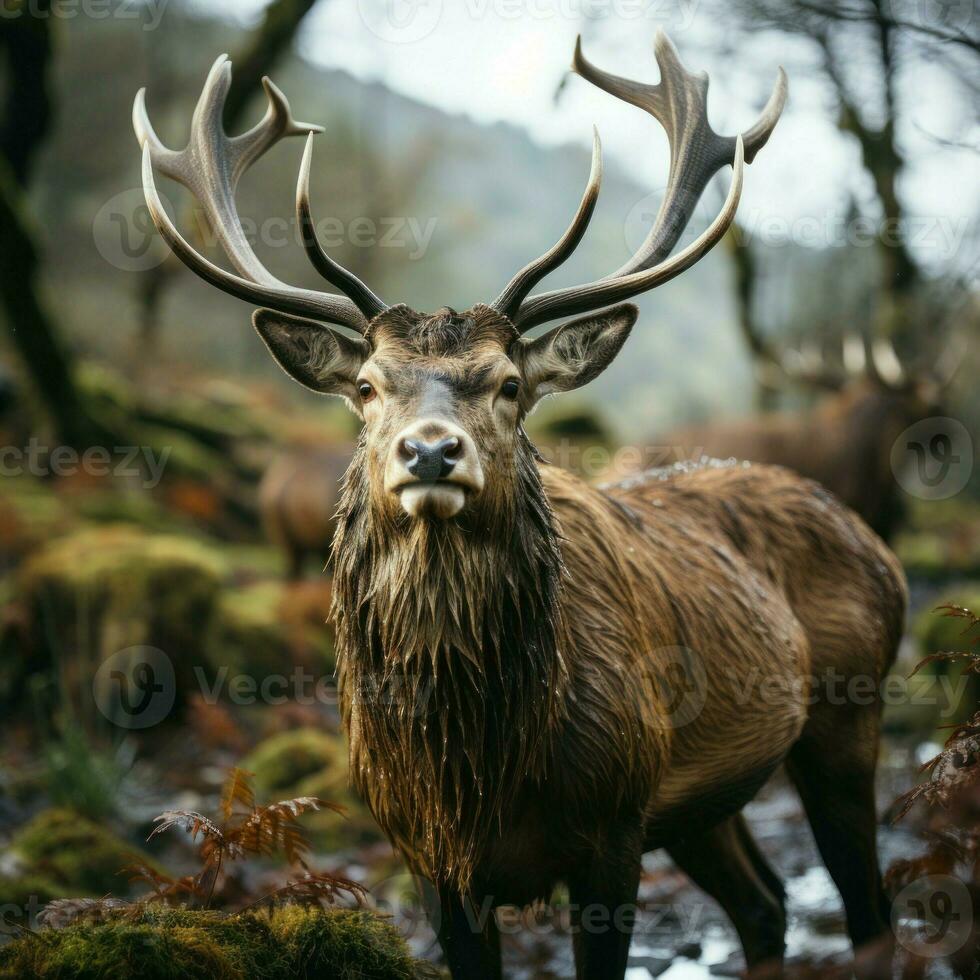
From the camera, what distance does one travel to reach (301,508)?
1096 centimetres

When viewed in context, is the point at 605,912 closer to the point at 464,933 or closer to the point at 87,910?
the point at 464,933

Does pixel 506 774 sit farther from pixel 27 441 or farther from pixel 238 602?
pixel 27 441

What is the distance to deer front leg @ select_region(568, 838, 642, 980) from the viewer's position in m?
3.67

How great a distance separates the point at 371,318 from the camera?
3850mm

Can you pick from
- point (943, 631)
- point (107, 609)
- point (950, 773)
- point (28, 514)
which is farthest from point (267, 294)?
point (28, 514)

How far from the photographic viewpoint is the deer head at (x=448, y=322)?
10.9ft

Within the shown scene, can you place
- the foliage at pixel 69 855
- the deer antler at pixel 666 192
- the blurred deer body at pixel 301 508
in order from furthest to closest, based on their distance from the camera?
the blurred deer body at pixel 301 508
the foliage at pixel 69 855
the deer antler at pixel 666 192

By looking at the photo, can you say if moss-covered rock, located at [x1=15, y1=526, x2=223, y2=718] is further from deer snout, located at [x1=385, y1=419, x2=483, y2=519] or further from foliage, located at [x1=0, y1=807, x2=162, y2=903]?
deer snout, located at [x1=385, y1=419, x2=483, y2=519]

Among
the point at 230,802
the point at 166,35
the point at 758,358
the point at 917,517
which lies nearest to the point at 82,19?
the point at 166,35

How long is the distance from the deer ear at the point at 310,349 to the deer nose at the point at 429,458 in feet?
2.88

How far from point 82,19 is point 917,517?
17.7 m

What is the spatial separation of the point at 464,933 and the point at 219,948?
0.86 meters

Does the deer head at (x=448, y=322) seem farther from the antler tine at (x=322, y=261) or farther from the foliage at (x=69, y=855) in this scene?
the foliage at (x=69, y=855)

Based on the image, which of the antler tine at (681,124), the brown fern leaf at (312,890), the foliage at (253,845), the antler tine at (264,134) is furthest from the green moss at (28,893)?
the antler tine at (681,124)
